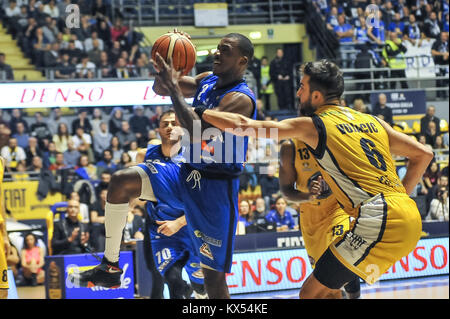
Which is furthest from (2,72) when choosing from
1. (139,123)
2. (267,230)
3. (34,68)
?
(267,230)

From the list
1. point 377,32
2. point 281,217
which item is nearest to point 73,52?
point 281,217

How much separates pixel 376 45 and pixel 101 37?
648 centimetres

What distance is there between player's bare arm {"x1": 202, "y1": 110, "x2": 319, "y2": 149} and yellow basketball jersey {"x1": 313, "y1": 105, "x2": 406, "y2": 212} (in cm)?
11

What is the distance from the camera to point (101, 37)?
618 inches

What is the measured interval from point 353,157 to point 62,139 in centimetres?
963

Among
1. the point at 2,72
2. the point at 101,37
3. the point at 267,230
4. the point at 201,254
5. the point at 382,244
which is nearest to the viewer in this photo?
the point at 382,244

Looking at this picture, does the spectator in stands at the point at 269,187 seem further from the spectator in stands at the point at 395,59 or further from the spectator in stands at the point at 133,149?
the spectator in stands at the point at 395,59

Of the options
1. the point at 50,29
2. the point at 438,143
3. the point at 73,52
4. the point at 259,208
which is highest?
the point at 50,29

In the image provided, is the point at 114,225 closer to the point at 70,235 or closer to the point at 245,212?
the point at 70,235

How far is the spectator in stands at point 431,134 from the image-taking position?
14.5 meters

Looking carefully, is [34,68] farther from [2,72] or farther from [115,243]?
[115,243]

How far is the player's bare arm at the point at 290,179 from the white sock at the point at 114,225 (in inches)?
53.7

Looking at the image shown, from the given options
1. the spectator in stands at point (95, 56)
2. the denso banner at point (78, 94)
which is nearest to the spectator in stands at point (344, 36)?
the spectator in stands at point (95, 56)

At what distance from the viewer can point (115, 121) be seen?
14055 mm
